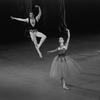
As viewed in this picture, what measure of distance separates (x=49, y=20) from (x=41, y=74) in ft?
23.0

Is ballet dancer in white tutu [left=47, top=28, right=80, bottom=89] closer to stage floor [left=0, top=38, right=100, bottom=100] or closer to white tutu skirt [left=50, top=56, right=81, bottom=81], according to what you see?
white tutu skirt [left=50, top=56, right=81, bottom=81]

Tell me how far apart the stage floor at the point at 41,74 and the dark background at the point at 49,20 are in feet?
4.85

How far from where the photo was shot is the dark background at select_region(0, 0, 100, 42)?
1753cm

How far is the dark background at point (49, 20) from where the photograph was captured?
17531 millimetres

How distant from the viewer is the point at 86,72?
11.9 metres

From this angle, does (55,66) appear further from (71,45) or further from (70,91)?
(71,45)

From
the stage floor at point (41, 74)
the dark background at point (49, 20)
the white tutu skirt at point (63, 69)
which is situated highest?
the white tutu skirt at point (63, 69)

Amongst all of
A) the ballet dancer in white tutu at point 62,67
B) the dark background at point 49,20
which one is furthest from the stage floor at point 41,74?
the dark background at point 49,20

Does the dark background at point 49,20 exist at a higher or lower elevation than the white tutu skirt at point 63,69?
lower

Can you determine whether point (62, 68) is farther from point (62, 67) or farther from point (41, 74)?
point (41, 74)

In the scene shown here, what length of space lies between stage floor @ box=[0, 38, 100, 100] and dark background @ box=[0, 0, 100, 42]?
1478 mm

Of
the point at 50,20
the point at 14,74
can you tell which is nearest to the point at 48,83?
the point at 14,74

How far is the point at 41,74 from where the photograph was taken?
1184cm

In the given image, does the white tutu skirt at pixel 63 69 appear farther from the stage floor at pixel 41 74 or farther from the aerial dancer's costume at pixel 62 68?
the stage floor at pixel 41 74
